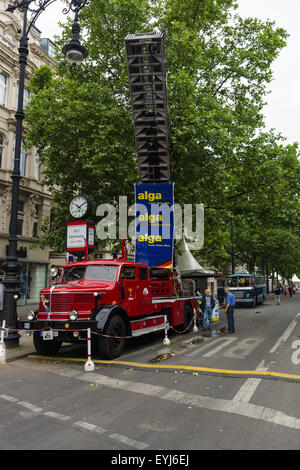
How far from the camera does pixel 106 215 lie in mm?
18969

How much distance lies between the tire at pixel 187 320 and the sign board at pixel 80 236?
466cm

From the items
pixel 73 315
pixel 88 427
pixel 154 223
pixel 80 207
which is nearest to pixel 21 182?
pixel 80 207

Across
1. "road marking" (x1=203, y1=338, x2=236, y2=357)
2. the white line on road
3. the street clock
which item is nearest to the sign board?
the street clock

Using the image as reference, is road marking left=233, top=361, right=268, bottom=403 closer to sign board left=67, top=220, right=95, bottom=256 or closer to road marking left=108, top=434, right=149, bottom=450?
road marking left=108, top=434, right=149, bottom=450

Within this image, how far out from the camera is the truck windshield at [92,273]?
10.1m

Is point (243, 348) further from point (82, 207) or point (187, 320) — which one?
point (82, 207)

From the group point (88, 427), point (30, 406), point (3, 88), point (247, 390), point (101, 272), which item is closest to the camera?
point (88, 427)

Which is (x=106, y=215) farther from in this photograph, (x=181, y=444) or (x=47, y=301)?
(x=181, y=444)

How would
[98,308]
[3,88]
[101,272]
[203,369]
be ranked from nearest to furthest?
[203,369], [98,308], [101,272], [3,88]

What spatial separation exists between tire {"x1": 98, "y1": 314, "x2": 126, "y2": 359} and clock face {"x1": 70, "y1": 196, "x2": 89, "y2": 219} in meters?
5.24

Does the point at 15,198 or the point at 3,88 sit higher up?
the point at 3,88

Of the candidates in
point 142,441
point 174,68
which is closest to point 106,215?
point 174,68

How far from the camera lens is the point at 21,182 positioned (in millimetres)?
24203

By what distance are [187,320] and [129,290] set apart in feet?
15.6
